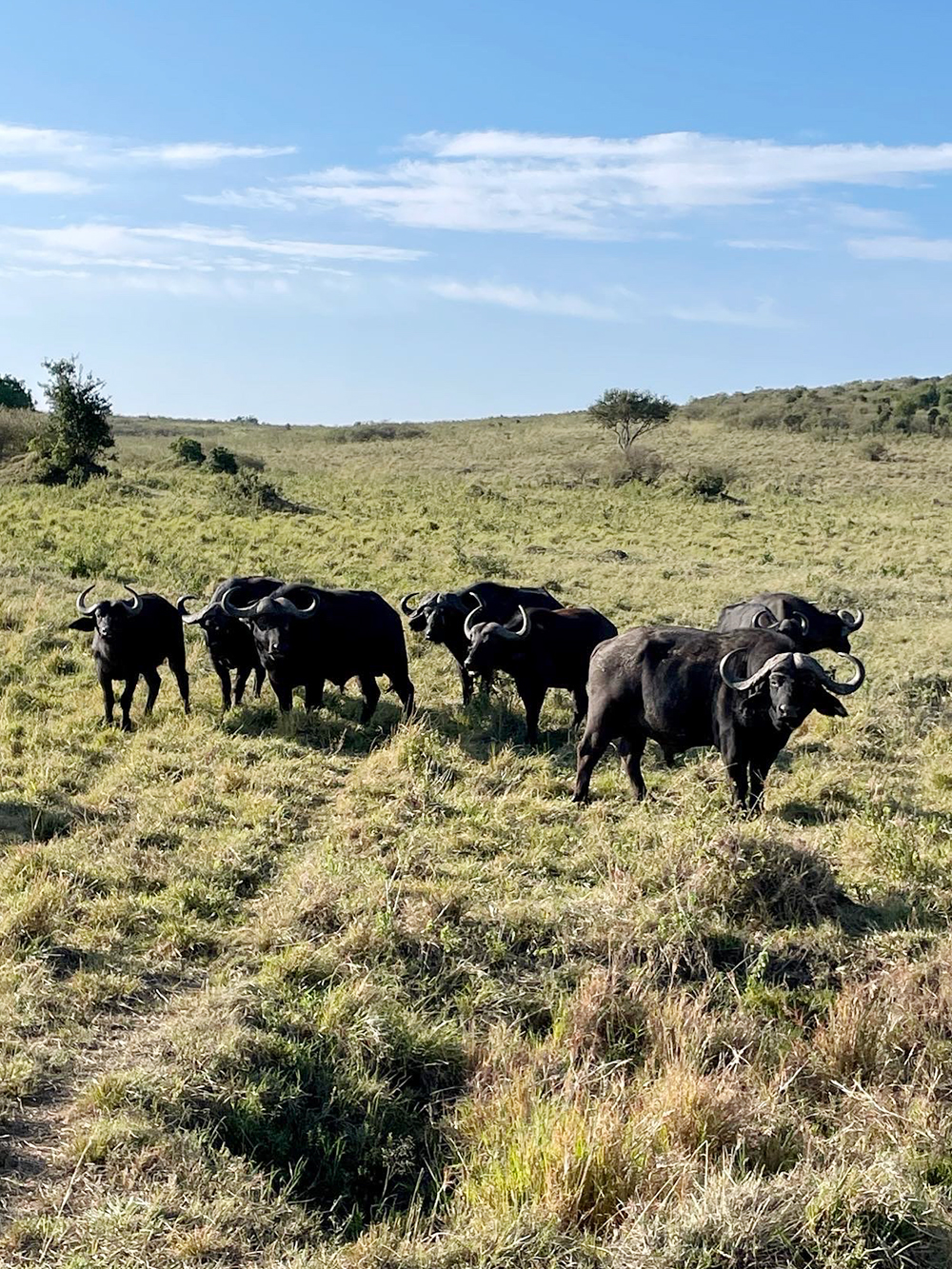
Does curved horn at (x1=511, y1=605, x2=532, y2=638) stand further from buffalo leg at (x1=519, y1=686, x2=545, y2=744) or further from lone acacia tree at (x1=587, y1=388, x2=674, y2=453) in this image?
lone acacia tree at (x1=587, y1=388, x2=674, y2=453)

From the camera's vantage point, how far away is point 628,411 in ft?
205

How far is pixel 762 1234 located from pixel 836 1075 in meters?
1.40

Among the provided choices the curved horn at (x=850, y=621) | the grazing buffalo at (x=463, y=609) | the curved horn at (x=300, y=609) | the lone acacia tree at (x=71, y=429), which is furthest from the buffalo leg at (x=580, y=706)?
the lone acacia tree at (x=71, y=429)

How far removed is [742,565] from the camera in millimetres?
25781

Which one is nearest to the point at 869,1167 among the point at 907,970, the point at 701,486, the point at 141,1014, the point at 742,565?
the point at 907,970

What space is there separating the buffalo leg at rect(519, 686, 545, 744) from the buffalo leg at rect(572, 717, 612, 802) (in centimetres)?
200

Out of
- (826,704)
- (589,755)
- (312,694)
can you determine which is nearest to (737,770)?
(826,704)

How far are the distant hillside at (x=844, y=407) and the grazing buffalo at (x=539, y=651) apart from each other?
62.1m

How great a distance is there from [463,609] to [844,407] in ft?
240

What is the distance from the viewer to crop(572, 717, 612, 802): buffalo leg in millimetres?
9078

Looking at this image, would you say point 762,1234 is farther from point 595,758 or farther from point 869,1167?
point 595,758

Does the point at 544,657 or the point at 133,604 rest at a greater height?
the point at 133,604

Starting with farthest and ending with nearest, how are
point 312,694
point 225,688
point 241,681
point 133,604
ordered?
point 241,681 → point 225,688 → point 312,694 → point 133,604

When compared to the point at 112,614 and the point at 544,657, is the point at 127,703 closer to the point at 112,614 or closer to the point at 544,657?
the point at 112,614
